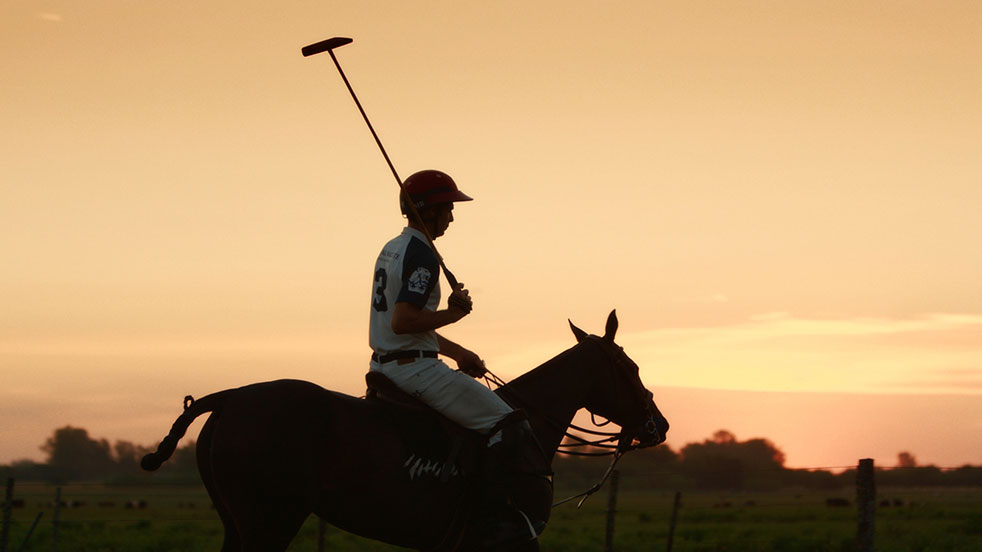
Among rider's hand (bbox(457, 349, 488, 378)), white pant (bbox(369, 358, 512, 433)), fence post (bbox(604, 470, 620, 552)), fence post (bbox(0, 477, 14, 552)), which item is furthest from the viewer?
fence post (bbox(604, 470, 620, 552))

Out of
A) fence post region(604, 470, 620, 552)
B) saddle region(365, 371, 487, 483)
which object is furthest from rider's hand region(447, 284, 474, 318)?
fence post region(604, 470, 620, 552)

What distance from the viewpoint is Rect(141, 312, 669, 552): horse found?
7.48 meters

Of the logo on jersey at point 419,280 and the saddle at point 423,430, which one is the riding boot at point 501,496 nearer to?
the saddle at point 423,430

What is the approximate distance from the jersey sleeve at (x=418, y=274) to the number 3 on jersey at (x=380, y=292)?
0.49 ft

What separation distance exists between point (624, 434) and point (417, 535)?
2241 millimetres

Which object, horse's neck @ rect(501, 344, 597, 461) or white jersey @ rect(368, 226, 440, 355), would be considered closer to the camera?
white jersey @ rect(368, 226, 440, 355)

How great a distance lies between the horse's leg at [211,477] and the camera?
24.9ft

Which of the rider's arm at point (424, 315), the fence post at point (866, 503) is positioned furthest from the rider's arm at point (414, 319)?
the fence post at point (866, 503)

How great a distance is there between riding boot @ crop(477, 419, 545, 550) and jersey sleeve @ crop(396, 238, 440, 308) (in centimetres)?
120

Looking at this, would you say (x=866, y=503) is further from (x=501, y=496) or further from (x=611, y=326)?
(x=501, y=496)

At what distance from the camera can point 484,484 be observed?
27.0ft

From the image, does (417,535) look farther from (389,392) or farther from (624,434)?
(624,434)

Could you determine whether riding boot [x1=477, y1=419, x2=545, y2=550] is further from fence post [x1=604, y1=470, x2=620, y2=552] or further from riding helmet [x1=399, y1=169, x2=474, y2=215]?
fence post [x1=604, y1=470, x2=620, y2=552]

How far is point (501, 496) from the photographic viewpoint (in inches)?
323
